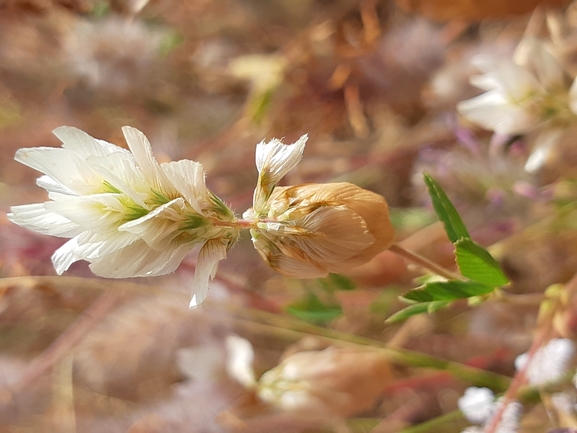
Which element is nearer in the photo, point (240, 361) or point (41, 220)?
point (41, 220)

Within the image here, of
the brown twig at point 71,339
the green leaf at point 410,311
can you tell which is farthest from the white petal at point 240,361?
the green leaf at point 410,311

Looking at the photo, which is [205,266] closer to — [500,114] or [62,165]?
[62,165]

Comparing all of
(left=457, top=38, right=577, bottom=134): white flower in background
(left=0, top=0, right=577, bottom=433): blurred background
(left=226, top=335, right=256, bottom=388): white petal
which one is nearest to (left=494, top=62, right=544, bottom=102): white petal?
(left=457, top=38, right=577, bottom=134): white flower in background

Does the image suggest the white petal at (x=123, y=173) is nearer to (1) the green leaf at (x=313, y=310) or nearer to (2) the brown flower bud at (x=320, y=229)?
(2) the brown flower bud at (x=320, y=229)

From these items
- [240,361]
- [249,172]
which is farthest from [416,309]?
[249,172]

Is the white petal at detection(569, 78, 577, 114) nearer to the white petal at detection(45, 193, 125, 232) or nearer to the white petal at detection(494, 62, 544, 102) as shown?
the white petal at detection(494, 62, 544, 102)

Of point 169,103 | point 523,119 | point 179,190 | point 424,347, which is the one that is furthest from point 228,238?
point 169,103
